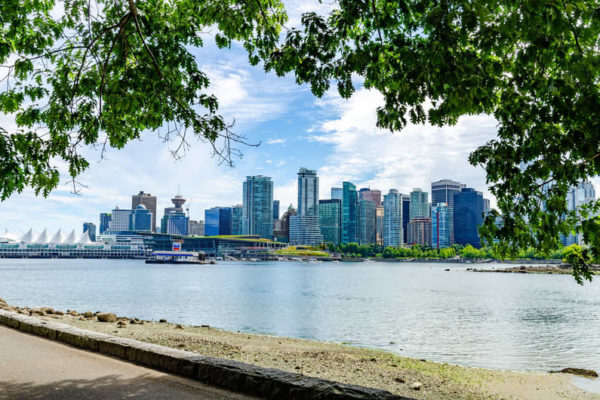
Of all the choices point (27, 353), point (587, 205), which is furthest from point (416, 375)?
point (27, 353)

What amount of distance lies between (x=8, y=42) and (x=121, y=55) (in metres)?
2.25

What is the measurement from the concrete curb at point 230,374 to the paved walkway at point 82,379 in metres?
0.15

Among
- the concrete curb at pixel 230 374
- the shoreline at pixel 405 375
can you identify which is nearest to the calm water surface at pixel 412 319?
the shoreline at pixel 405 375

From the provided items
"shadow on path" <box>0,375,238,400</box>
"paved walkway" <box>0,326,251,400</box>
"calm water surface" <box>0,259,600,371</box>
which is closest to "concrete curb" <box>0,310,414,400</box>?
"paved walkway" <box>0,326,251,400</box>

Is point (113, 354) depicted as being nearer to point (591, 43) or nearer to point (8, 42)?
point (8, 42)

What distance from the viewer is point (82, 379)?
22.3 ft

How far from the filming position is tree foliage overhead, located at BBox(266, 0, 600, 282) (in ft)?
17.0

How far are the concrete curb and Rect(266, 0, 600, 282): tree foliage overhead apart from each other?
3576 millimetres

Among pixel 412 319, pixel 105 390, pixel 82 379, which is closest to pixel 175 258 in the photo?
pixel 412 319

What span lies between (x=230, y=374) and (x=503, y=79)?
6.07 meters

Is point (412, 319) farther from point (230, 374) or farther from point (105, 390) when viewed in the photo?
point (105, 390)

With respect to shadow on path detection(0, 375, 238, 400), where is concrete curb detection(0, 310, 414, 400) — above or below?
above

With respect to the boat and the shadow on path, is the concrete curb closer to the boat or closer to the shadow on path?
the shadow on path

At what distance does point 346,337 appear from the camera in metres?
24.7
